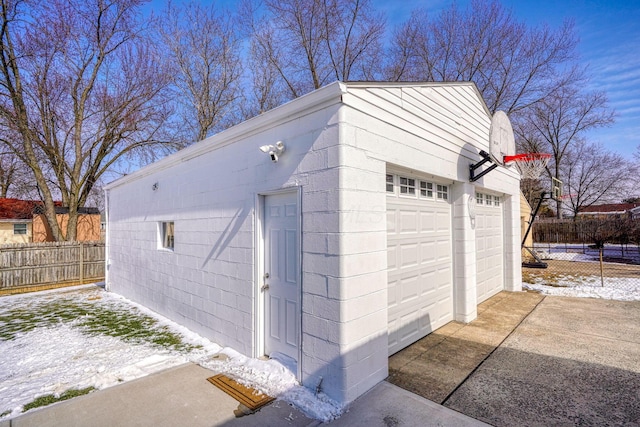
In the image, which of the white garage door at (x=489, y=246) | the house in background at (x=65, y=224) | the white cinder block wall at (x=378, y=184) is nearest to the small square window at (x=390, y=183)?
the white cinder block wall at (x=378, y=184)

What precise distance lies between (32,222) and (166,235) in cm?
1507

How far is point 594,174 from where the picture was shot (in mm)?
26375

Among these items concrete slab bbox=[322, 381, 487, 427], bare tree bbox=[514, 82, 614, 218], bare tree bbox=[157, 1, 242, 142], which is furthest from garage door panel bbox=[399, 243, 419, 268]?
bare tree bbox=[514, 82, 614, 218]

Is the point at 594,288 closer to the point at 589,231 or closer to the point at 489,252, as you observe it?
the point at 489,252

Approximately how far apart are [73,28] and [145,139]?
16.3ft

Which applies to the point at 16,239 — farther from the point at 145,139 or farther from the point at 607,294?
the point at 607,294

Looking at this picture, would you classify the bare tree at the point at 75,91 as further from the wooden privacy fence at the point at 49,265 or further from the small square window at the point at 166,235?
the small square window at the point at 166,235

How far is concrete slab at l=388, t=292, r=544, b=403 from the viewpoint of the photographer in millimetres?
3195

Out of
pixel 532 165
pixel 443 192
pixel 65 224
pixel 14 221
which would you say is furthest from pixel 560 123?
pixel 14 221

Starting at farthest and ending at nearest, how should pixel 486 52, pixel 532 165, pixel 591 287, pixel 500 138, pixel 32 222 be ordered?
1. pixel 32 222
2. pixel 486 52
3. pixel 532 165
4. pixel 591 287
5. pixel 500 138

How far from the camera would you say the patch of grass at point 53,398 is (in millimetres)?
3073

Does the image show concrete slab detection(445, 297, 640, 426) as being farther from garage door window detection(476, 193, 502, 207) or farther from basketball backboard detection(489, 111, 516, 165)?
basketball backboard detection(489, 111, 516, 165)

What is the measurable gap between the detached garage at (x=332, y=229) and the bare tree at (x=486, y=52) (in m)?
11.0

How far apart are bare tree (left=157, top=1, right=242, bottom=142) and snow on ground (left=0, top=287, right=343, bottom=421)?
11400 mm
